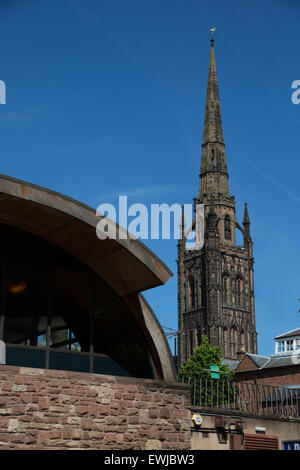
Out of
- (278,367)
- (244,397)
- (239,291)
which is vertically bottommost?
(244,397)

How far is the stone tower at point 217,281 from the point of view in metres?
108

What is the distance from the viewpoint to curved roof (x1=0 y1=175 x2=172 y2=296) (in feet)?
41.5

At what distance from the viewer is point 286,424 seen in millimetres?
17516

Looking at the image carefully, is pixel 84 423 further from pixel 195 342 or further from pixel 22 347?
pixel 195 342

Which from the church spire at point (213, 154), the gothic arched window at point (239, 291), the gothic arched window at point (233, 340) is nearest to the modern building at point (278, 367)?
the gothic arched window at point (233, 340)

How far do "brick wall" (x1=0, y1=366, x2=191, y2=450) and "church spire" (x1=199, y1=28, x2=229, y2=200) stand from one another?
105 metres

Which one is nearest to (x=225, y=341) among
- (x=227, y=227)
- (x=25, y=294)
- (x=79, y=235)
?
(x=227, y=227)

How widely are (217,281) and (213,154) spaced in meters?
27.4

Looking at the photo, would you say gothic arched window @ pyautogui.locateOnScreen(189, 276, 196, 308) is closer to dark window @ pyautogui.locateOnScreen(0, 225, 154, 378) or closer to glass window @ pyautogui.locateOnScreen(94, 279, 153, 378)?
glass window @ pyautogui.locateOnScreen(94, 279, 153, 378)

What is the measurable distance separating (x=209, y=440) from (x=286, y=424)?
3279 mm

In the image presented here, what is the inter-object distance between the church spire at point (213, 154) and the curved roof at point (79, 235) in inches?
4114

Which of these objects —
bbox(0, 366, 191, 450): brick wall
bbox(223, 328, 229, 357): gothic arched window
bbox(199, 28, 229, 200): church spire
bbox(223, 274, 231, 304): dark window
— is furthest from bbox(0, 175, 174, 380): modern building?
bbox(199, 28, 229, 200): church spire

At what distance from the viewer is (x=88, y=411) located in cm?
1289

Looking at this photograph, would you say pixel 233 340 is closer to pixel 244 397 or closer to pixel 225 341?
pixel 225 341
